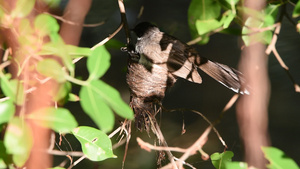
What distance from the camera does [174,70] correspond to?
166 centimetres

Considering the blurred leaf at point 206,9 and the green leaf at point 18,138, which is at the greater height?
the blurred leaf at point 206,9

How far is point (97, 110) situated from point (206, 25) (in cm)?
42

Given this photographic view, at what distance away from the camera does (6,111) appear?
0.80 meters

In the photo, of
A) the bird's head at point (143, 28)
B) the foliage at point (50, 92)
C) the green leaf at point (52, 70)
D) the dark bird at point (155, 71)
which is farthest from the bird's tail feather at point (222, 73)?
the green leaf at point (52, 70)

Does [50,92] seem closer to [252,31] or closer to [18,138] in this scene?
[18,138]

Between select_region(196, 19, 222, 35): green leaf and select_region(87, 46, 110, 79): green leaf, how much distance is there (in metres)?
0.28

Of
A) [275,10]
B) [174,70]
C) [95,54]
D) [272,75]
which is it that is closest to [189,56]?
[174,70]

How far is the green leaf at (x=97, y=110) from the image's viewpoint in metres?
0.72

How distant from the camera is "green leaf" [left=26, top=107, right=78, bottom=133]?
78 cm

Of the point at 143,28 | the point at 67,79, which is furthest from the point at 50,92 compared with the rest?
the point at 143,28

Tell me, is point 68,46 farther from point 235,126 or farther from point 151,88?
point 235,126

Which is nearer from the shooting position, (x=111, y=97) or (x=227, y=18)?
(x=111, y=97)

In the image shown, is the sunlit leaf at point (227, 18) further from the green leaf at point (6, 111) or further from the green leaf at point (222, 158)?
the green leaf at point (6, 111)

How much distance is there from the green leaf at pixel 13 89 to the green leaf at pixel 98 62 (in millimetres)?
170
